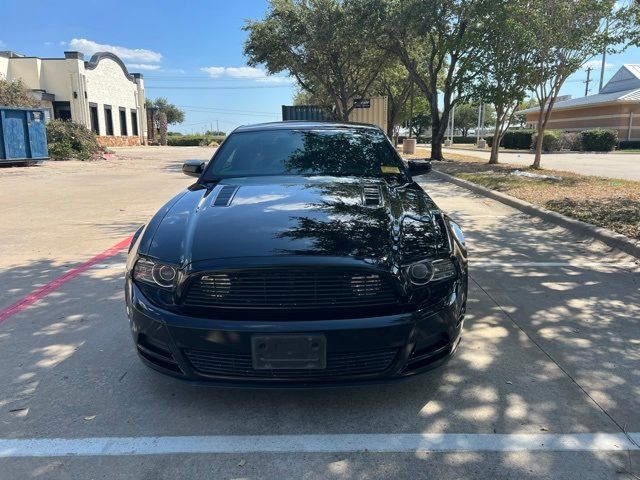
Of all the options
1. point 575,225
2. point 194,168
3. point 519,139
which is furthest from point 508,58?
point 519,139

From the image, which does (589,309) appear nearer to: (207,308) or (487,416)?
(487,416)

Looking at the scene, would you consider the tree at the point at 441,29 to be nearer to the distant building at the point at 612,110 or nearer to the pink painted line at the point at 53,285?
the pink painted line at the point at 53,285

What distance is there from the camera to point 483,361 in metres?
3.49

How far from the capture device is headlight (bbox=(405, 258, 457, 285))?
108 inches

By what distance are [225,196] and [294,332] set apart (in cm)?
143

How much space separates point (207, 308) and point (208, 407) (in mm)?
680

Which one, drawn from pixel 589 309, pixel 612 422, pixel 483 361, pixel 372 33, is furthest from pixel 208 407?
pixel 372 33

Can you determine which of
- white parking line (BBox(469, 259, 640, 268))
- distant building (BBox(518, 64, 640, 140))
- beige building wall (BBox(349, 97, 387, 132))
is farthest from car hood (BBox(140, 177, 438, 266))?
distant building (BBox(518, 64, 640, 140))

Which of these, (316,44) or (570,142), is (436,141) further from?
(570,142)

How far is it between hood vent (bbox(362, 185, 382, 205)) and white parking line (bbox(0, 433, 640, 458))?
4.92ft

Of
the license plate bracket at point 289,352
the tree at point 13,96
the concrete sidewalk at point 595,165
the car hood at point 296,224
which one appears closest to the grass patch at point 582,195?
the concrete sidewalk at point 595,165

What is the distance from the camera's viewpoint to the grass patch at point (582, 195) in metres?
7.60

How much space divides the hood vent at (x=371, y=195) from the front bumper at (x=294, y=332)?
0.93m

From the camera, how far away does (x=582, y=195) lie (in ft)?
33.3
